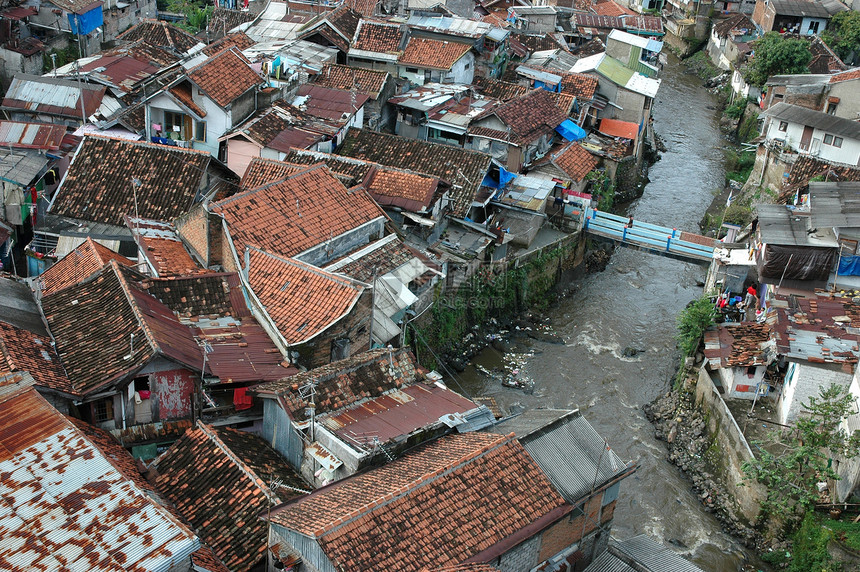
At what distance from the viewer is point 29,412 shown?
17.7 metres

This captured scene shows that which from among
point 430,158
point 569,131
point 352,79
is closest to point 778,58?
point 569,131

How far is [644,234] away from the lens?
3519 cm

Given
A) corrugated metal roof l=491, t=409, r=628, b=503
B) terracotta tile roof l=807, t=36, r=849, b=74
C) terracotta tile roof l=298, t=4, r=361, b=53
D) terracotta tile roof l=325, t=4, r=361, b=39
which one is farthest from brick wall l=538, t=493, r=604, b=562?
terracotta tile roof l=807, t=36, r=849, b=74

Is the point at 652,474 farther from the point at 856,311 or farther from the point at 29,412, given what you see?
the point at 29,412

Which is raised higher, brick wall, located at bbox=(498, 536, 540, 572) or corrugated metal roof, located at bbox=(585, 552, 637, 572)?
brick wall, located at bbox=(498, 536, 540, 572)

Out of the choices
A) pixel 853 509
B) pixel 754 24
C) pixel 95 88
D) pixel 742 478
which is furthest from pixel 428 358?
pixel 754 24

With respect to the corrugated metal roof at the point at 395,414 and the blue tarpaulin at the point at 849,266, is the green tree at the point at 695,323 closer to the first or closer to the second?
the blue tarpaulin at the point at 849,266

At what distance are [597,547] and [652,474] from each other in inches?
273

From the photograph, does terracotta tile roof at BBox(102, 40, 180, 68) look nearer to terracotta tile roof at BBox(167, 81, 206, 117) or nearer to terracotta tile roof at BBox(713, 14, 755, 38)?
terracotta tile roof at BBox(167, 81, 206, 117)

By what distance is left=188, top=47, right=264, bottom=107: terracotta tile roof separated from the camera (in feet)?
110

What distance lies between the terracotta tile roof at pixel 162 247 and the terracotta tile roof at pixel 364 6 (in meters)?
24.0

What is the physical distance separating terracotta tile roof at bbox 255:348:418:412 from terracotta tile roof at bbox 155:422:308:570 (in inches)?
54.5

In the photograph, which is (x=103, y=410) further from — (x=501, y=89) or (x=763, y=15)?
(x=763, y=15)

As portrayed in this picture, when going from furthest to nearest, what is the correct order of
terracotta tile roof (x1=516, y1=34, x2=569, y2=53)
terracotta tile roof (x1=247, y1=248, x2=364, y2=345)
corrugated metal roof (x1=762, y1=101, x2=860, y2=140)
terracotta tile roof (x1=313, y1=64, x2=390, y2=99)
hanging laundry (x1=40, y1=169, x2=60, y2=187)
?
terracotta tile roof (x1=516, y1=34, x2=569, y2=53), terracotta tile roof (x1=313, y1=64, x2=390, y2=99), corrugated metal roof (x1=762, y1=101, x2=860, y2=140), hanging laundry (x1=40, y1=169, x2=60, y2=187), terracotta tile roof (x1=247, y1=248, x2=364, y2=345)
